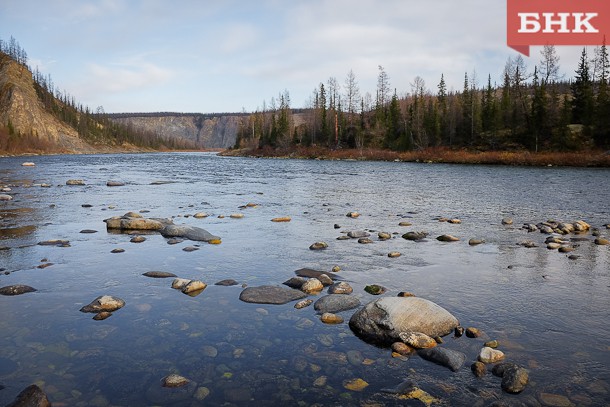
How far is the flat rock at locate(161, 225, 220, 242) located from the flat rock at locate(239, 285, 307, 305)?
4.47 metres

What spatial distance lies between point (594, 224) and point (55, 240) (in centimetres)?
1731

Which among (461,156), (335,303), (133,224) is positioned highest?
(461,156)

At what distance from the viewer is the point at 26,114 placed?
118m

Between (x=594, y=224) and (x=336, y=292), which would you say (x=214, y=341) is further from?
(x=594, y=224)

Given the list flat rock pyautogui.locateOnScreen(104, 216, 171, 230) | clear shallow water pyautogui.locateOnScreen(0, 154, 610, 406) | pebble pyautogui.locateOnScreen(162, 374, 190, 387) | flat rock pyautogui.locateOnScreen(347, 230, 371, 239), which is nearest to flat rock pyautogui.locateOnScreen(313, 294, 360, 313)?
clear shallow water pyautogui.locateOnScreen(0, 154, 610, 406)

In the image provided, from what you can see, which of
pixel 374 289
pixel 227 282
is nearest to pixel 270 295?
pixel 227 282

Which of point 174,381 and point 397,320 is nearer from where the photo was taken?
point 174,381

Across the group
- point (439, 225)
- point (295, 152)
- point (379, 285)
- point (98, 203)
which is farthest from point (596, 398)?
point (295, 152)

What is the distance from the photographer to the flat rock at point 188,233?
39.1 ft

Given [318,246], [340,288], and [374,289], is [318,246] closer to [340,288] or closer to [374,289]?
[340,288]

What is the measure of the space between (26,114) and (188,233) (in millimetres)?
132131

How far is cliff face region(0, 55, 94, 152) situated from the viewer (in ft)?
376

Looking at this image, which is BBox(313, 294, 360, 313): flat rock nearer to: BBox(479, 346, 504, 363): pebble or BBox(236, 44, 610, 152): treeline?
BBox(479, 346, 504, 363): pebble

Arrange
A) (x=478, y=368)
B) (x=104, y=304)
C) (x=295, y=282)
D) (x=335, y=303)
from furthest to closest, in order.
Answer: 1. (x=295, y=282)
2. (x=335, y=303)
3. (x=104, y=304)
4. (x=478, y=368)
